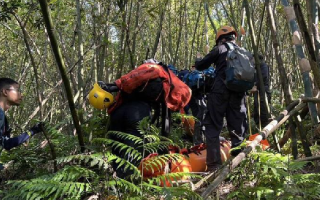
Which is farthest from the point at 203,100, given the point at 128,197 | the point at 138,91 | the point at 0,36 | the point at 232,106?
the point at 0,36

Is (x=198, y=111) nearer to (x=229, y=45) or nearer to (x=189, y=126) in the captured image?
(x=189, y=126)

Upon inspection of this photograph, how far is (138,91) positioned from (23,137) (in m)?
1.15

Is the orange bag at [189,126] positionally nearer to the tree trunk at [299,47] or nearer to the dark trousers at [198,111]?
the dark trousers at [198,111]

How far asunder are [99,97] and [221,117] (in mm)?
1394

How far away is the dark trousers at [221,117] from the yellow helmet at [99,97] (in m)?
1.16

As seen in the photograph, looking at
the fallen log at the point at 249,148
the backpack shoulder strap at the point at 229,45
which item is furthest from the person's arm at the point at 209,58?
the fallen log at the point at 249,148

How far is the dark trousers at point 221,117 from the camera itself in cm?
367

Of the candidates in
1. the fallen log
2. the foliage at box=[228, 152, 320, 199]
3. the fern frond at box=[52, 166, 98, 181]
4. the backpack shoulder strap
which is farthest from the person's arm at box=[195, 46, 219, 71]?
the fern frond at box=[52, 166, 98, 181]

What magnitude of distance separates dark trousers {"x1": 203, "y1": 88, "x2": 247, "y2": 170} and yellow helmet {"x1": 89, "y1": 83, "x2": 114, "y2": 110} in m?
1.16

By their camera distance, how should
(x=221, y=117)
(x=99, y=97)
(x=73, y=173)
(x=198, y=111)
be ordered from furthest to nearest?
→ (x=198, y=111) < (x=221, y=117) < (x=99, y=97) < (x=73, y=173)

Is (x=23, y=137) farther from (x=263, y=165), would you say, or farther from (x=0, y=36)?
(x=0, y=36)

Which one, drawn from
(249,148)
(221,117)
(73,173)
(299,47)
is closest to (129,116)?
(221,117)

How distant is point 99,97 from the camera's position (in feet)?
11.1

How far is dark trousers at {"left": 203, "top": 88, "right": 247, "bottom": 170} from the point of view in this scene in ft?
12.1
